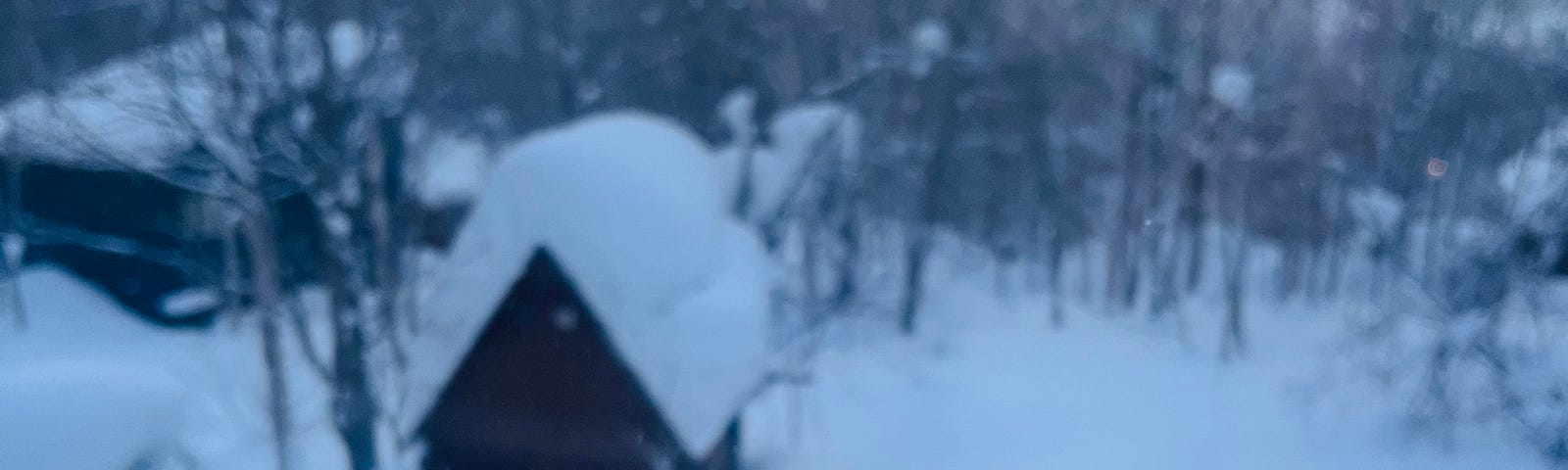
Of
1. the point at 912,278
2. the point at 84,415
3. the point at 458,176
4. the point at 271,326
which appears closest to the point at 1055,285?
the point at 912,278

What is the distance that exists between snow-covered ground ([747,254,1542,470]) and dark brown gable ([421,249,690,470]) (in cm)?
352

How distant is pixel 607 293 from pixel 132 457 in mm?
3765

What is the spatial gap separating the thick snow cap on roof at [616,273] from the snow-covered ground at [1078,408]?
11.2 feet

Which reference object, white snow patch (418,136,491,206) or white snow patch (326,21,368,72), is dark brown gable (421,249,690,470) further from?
white snow patch (418,136,491,206)

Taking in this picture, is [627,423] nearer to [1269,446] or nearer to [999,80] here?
[1269,446]

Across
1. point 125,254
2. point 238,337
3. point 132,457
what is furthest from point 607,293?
point 125,254

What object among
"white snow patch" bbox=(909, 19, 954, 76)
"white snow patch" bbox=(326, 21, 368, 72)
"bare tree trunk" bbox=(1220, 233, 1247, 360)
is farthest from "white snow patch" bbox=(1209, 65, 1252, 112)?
"white snow patch" bbox=(326, 21, 368, 72)

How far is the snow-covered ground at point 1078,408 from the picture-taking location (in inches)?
472

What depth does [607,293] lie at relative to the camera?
815 cm

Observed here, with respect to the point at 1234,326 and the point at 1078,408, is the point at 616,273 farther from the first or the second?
the point at 1234,326

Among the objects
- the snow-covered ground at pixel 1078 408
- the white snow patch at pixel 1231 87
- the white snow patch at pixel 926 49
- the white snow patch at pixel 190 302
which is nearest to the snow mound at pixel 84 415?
the snow-covered ground at pixel 1078 408

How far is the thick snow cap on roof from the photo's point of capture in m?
8.16

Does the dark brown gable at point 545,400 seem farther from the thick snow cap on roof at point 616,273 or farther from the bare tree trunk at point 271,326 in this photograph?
the bare tree trunk at point 271,326

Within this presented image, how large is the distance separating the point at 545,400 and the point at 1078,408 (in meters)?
7.50
